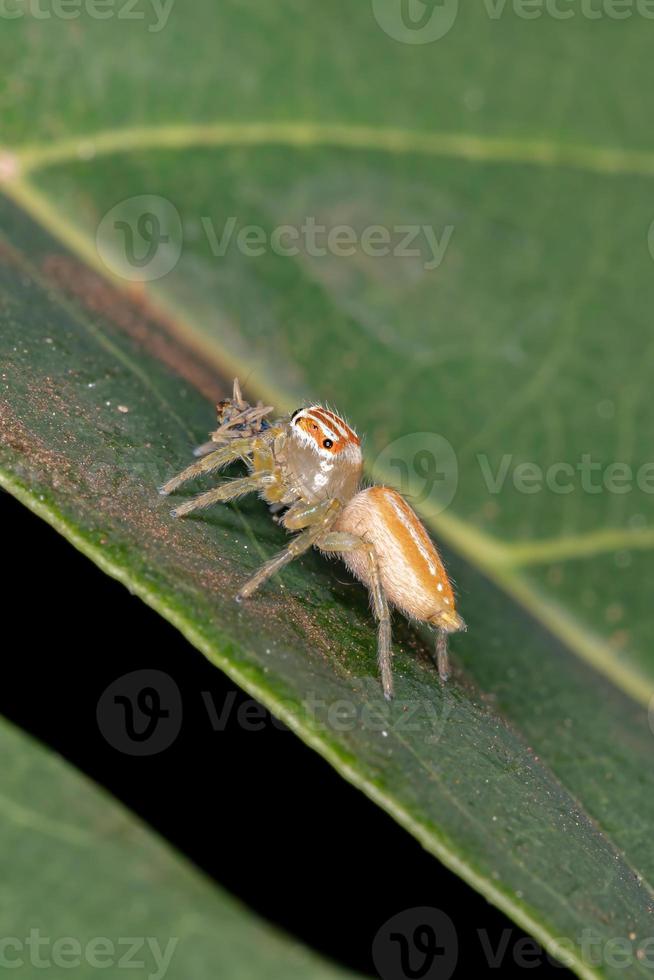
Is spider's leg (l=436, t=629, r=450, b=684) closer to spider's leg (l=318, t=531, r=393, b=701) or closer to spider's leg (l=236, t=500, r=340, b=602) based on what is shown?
spider's leg (l=318, t=531, r=393, b=701)

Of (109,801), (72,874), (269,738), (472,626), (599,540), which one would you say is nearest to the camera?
(72,874)

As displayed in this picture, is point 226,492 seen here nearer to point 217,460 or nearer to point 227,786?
point 217,460

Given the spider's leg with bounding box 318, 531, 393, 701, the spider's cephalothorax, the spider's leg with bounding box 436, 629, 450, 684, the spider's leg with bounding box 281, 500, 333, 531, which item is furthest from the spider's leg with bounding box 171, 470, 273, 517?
the spider's leg with bounding box 436, 629, 450, 684

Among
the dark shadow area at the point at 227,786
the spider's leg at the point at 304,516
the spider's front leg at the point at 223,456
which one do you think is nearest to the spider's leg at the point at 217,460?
the spider's front leg at the point at 223,456

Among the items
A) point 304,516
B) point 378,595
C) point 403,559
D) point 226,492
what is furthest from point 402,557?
point 226,492

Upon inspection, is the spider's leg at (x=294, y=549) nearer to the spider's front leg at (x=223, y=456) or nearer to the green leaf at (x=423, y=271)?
the green leaf at (x=423, y=271)

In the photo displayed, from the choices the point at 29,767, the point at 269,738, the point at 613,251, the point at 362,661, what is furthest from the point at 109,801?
the point at 613,251

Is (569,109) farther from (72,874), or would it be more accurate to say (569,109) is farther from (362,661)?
(72,874)
